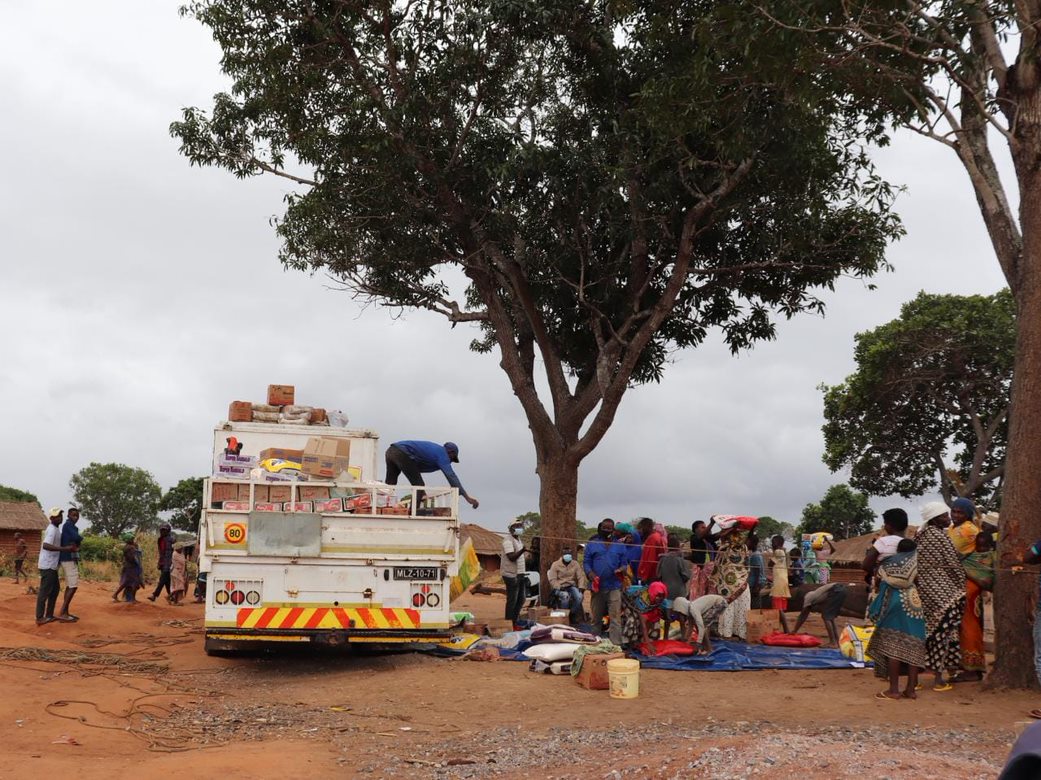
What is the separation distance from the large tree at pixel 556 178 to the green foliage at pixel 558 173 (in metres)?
0.04

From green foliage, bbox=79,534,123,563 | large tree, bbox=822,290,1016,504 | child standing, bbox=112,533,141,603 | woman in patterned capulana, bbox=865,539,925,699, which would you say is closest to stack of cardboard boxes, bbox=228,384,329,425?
child standing, bbox=112,533,141,603

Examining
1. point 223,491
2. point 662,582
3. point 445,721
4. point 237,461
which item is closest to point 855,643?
point 662,582

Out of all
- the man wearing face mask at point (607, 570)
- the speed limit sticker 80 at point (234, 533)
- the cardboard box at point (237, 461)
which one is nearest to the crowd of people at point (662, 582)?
the man wearing face mask at point (607, 570)

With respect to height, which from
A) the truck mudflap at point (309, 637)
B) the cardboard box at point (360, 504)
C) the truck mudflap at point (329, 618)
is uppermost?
the cardboard box at point (360, 504)

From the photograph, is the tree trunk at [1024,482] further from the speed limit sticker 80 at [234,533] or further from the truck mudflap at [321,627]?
the speed limit sticker 80 at [234,533]

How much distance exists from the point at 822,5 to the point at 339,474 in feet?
25.8

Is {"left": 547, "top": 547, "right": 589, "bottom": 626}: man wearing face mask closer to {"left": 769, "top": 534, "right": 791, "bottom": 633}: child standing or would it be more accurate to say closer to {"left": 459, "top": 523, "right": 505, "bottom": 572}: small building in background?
{"left": 769, "top": 534, "right": 791, "bottom": 633}: child standing

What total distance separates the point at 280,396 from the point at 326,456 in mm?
1357

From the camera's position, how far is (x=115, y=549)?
36.7m

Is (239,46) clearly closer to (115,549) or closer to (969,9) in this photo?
(969,9)

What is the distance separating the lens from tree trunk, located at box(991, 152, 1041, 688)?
31.7 ft

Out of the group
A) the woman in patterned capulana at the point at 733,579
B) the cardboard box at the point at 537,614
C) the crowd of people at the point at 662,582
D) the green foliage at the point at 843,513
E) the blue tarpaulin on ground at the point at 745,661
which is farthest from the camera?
the green foliage at the point at 843,513

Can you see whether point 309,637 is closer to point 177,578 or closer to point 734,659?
point 734,659

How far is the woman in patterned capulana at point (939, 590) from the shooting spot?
950 cm
